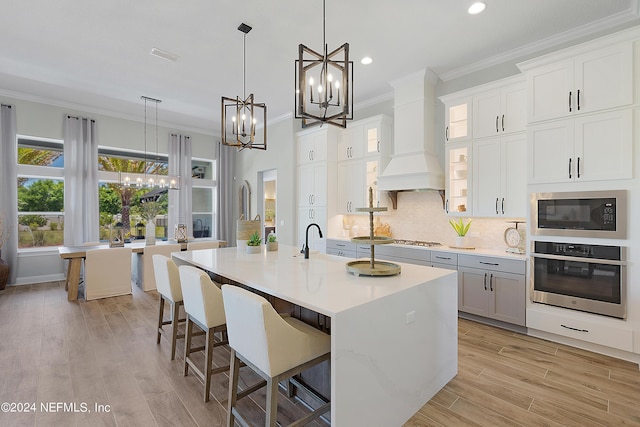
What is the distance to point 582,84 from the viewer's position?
3.02 m

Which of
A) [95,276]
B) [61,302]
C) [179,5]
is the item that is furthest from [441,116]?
[61,302]

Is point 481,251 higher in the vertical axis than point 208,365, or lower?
higher

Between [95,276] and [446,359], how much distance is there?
5.01 meters

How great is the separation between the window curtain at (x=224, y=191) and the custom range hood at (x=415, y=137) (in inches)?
184

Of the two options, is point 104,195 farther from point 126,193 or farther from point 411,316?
point 411,316

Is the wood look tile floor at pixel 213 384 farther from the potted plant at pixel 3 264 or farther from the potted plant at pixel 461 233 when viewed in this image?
the potted plant at pixel 3 264

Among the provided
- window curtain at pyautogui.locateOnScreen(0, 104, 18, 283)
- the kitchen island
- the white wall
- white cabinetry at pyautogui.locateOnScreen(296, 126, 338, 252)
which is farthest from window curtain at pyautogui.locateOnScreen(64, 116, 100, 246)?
→ the kitchen island

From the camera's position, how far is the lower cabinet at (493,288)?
3.40m

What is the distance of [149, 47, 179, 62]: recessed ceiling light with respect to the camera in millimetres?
3906

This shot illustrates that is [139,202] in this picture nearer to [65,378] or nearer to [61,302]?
[61,302]

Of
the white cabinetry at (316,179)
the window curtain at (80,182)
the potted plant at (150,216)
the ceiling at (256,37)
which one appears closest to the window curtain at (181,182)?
the potted plant at (150,216)

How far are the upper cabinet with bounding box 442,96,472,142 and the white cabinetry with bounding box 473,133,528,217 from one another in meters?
0.29

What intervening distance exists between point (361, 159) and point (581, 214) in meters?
3.15

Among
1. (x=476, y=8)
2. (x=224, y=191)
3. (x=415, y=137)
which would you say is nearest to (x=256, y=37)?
(x=476, y=8)
